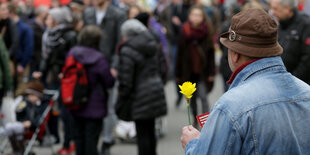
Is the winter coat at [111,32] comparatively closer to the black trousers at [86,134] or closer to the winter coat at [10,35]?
the winter coat at [10,35]

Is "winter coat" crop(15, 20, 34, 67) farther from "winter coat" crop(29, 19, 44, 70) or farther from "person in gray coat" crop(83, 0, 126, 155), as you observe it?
"person in gray coat" crop(83, 0, 126, 155)

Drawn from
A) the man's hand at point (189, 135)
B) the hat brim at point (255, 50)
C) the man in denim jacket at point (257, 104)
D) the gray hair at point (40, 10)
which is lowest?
the man's hand at point (189, 135)

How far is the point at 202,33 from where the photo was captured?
8086mm

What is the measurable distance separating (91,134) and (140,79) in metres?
0.90

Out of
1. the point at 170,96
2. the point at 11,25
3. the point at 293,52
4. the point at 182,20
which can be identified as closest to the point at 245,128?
the point at 293,52

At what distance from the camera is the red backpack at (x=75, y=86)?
5.95 m

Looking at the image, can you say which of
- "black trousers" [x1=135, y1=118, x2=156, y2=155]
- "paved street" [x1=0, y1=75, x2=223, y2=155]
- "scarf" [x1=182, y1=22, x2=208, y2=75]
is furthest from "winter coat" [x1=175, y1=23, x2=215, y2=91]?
"black trousers" [x1=135, y1=118, x2=156, y2=155]

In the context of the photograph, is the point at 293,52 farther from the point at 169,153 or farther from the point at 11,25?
the point at 11,25

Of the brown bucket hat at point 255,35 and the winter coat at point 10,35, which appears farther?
the winter coat at point 10,35

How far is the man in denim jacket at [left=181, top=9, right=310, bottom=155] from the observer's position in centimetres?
229

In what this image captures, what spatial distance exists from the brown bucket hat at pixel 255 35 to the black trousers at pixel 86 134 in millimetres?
3895

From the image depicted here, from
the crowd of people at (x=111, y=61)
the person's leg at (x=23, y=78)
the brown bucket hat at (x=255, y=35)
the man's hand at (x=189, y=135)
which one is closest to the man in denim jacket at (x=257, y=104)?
the brown bucket hat at (x=255, y=35)

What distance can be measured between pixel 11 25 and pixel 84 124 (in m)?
3.24

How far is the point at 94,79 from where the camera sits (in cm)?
605
